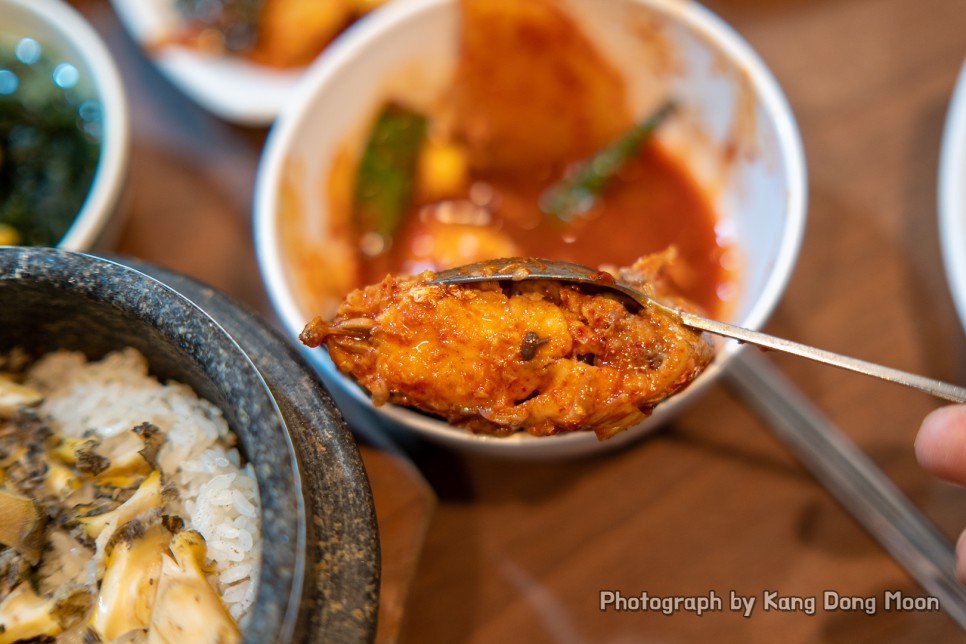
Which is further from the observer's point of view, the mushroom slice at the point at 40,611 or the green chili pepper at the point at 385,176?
the green chili pepper at the point at 385,176

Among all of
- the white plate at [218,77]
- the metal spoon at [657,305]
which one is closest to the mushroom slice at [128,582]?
the metal spoon at [657,305]

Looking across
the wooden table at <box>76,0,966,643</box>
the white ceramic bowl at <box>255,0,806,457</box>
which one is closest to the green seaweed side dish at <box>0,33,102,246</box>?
the wooden table at <box>76,0,966,643</box>

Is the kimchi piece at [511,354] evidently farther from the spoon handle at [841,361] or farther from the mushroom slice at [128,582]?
the mushroom slice at [128,582]

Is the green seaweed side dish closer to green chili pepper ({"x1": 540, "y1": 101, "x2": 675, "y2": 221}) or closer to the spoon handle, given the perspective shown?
green chili pepper ({"x1": 540, "y1": 101, "x2": 675, "y2": 221})

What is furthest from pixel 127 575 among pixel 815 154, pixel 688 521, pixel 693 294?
pixel 815 154

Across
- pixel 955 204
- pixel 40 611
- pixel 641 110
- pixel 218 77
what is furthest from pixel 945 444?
pixel 218 77

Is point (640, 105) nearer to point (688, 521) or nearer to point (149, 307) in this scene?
point (688, 521)
